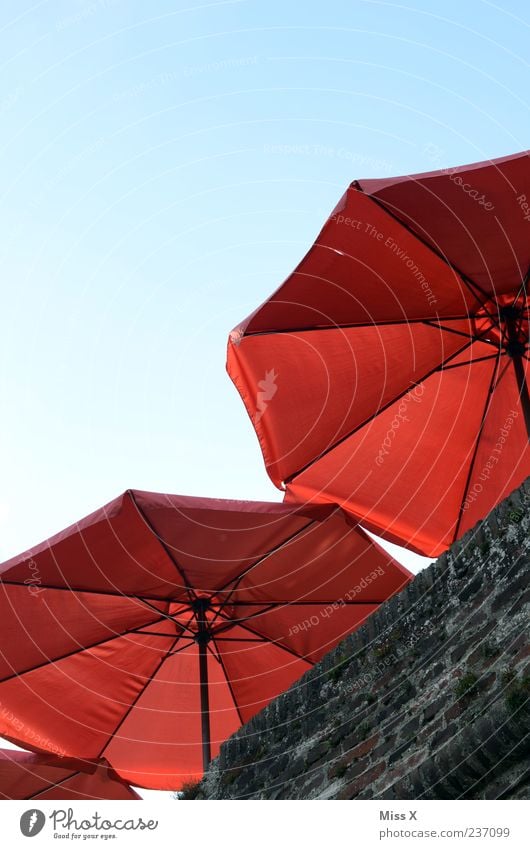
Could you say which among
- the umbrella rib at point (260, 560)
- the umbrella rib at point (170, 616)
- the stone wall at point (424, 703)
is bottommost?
the stone wall at point (424, 703)

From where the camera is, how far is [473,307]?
10.5 meters

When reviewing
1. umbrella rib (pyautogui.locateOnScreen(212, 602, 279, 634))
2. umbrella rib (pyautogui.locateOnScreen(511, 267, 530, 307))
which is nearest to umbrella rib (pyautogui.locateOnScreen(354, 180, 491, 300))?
umbrella rib (pyautogui.locateOnScreen(511, 267, 530, 307))

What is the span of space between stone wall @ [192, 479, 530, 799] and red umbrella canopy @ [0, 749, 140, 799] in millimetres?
5545

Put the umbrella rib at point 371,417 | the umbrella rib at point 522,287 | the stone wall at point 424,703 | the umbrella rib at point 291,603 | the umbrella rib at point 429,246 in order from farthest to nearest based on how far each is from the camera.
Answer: the umbrella rib at point 291,603 < the umbrella rib at point 371,417 < the umbrella rib at point 522,287 < the umbrella rib at point 429,246 < the stone wall at point 424,703

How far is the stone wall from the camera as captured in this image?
457cm

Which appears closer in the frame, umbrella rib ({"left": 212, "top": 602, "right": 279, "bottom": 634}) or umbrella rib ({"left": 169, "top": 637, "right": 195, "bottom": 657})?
umbrella rib ({"left": 212, "top": 602, "right": 279, "bottom": 634})

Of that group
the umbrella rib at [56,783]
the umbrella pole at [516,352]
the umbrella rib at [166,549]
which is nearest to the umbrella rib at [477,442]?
the umbrella pole at [516,352]

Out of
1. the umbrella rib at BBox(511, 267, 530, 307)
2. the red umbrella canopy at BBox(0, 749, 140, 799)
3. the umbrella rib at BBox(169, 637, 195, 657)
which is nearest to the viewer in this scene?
the umbrella rib at BBox(511, 267, 530, 307)

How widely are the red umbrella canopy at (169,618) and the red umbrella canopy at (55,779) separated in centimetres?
33

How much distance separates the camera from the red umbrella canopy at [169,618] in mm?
10539

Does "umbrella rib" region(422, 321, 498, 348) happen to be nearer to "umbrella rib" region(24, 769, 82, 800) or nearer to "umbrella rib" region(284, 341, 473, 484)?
"umbrella rib" region(284, 341, 473, 484)

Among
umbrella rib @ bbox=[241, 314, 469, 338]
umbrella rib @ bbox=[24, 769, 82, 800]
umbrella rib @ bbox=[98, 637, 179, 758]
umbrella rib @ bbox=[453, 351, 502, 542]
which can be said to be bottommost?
umbrella rib @ bbox=[24, 769, 82, 800]

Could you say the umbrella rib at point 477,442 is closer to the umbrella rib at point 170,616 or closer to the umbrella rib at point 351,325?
the umbrella rib at point 351,325

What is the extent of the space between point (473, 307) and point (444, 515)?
2.94m
